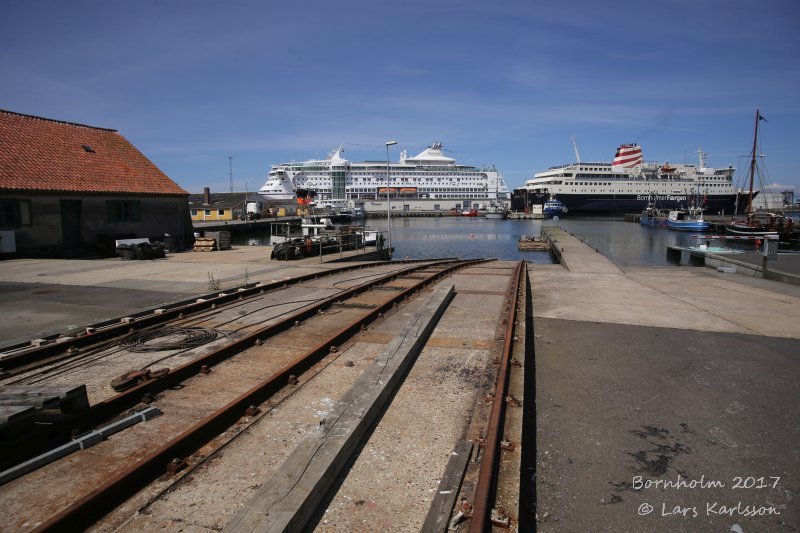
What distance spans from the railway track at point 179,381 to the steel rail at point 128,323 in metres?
0.03

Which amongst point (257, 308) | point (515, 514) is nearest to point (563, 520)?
point (515, 514)

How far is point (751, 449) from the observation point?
4.17 meters

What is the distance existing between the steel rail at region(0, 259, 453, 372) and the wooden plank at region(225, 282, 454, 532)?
4241mm

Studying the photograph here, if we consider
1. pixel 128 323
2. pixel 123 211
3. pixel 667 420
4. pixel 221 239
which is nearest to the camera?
pixel 667 420

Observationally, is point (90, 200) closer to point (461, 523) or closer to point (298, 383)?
point (298, 383)

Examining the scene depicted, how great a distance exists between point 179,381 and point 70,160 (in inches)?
842

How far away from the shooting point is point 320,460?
3.27 metres

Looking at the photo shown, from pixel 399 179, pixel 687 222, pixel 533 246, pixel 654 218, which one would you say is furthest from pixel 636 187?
pixel 533 246

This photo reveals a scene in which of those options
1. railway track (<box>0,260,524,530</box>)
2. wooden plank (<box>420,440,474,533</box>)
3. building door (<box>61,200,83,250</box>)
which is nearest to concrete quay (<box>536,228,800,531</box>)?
wooden plank (<box>420,440,474,533</box>)

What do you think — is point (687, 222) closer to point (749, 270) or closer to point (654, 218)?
point (654, 218)

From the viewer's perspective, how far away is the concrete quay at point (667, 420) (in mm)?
3387

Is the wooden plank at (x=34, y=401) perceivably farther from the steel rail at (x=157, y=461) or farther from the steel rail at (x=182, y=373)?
the steel rail at (x=157, y=461)

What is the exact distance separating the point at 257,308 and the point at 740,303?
35.7ft

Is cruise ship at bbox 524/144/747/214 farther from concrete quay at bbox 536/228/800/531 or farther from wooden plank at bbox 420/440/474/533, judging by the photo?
wooden plank at bbox 420/440/474/533
